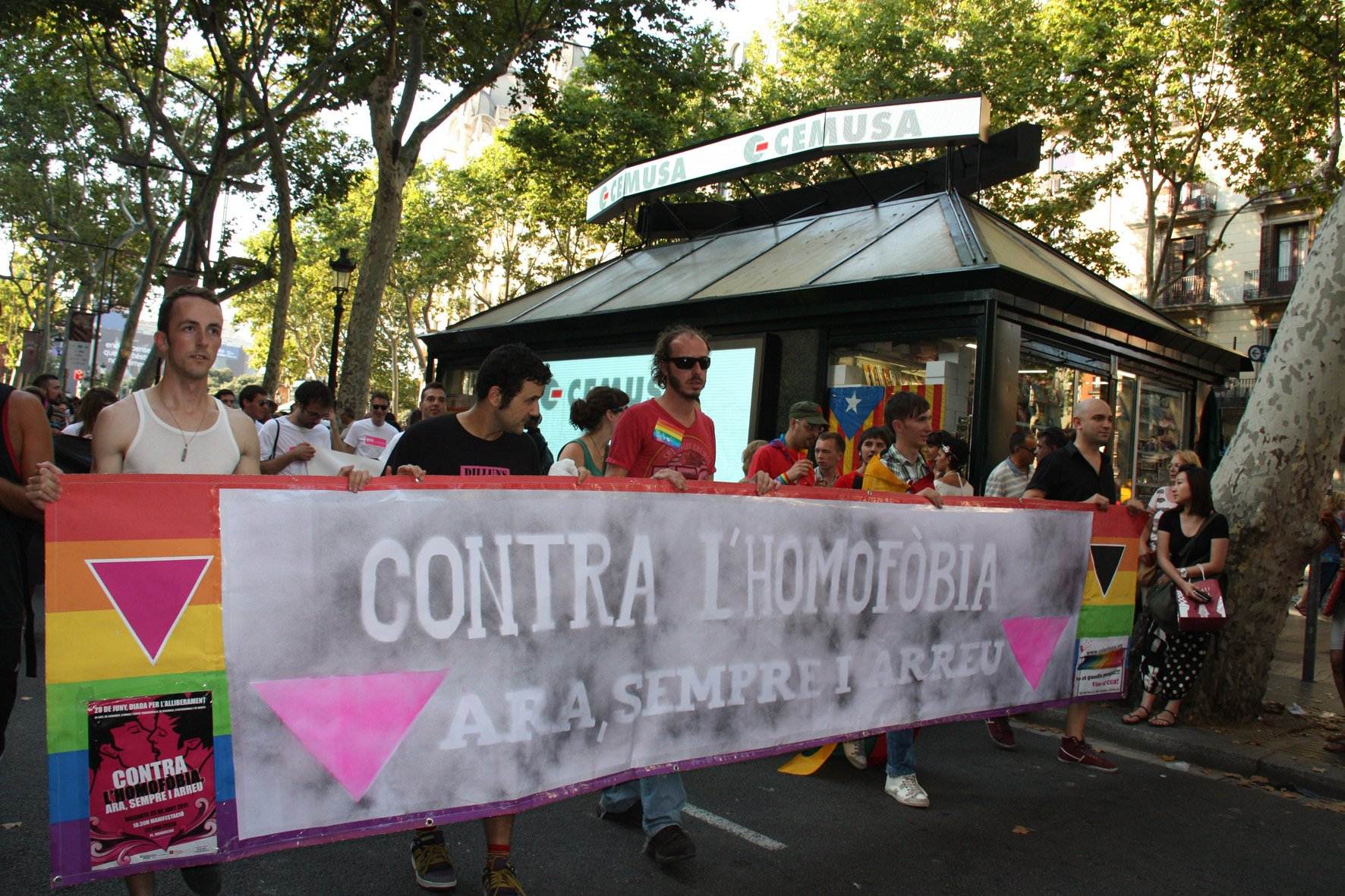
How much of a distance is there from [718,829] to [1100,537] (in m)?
2.58

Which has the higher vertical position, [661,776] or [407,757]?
[407,757]

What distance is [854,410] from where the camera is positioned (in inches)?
427

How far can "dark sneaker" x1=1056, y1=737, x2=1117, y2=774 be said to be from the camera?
5457 mm

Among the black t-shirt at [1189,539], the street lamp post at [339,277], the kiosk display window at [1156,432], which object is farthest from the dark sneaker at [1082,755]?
the street lamp post at [339,277]

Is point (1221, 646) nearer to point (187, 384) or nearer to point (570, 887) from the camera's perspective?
point (570, 887)

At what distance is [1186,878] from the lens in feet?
13.4

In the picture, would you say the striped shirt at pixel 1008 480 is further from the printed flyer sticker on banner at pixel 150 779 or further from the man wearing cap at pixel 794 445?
the printed flyer sticker on banner at pixel 150 779

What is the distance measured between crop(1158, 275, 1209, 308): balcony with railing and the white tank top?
3619 centimetres

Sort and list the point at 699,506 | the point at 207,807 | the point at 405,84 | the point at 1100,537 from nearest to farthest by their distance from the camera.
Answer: the point at 207,807 < the point at 699,506 < the point at 1100,537 < the point at 405,84

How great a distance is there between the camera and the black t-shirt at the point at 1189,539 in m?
6.38

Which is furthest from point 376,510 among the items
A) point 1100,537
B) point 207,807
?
point 1100,537

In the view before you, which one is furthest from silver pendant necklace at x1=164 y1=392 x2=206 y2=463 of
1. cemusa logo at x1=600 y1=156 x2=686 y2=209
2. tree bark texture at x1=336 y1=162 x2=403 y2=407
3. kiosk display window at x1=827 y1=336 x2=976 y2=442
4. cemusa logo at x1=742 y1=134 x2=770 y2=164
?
tree bark texture at x1=336 y1=162 x2=403 y2=407

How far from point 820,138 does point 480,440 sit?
949 cm

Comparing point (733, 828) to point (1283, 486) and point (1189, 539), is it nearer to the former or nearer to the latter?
point (1189, 539)
